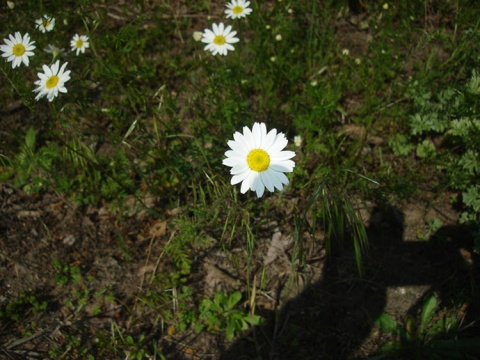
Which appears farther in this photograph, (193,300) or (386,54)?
(386,54)

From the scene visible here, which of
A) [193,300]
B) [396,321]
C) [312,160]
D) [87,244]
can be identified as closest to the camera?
[396,321]

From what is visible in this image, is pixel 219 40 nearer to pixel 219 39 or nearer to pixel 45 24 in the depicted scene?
pixel 219 39

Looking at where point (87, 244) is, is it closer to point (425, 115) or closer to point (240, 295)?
point (240, 295)

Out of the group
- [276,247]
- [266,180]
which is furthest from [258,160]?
[276,247]

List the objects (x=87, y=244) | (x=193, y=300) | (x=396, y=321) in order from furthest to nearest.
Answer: (x=87, y=244)
(x=193, y=300)
(x=396, y=321)

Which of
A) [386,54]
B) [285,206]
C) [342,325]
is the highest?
[386,54]

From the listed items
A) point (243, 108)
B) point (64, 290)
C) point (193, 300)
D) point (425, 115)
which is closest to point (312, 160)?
point (243, 108)
